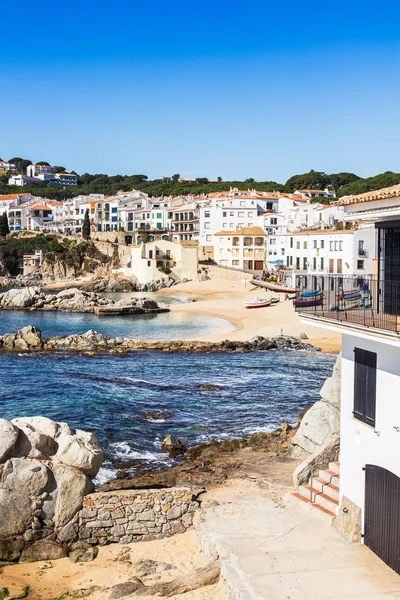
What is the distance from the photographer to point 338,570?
41.0 ft

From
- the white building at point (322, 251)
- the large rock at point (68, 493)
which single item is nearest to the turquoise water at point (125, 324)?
the white building at point (322, 251)

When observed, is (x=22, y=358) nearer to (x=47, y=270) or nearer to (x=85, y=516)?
(x=85, y=516)

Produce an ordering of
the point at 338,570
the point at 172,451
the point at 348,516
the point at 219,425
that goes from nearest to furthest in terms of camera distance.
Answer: the point at 338,570 < the point at 348,516 < the point at 172,451 < the point at 219,425

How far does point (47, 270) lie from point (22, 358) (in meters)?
75.2

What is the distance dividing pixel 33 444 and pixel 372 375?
7.27 metres

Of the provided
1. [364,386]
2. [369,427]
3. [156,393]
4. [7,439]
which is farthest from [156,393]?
[369,427]

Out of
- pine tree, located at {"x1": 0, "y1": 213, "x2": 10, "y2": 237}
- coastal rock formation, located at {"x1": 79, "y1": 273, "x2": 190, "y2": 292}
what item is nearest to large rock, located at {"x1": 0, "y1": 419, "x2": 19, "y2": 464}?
coastal rock formation, located at {"x1": 79, "y1": 273, "x2": 190, "y2": 292}

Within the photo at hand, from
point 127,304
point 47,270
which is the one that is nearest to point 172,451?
point 127,304

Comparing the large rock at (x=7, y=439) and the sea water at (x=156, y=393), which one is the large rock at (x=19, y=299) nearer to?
the sea water at (x=156, y=393)

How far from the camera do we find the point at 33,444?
15.4 m

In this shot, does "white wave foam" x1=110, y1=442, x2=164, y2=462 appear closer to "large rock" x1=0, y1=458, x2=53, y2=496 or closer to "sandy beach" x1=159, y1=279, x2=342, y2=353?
"large rock" x1=0, y1=458, x2=53, y2=496

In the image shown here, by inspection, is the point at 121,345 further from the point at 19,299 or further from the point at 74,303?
the point at 19,299

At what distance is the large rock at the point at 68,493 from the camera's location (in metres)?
14.9

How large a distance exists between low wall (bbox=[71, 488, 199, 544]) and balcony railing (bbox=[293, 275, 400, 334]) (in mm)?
5019
